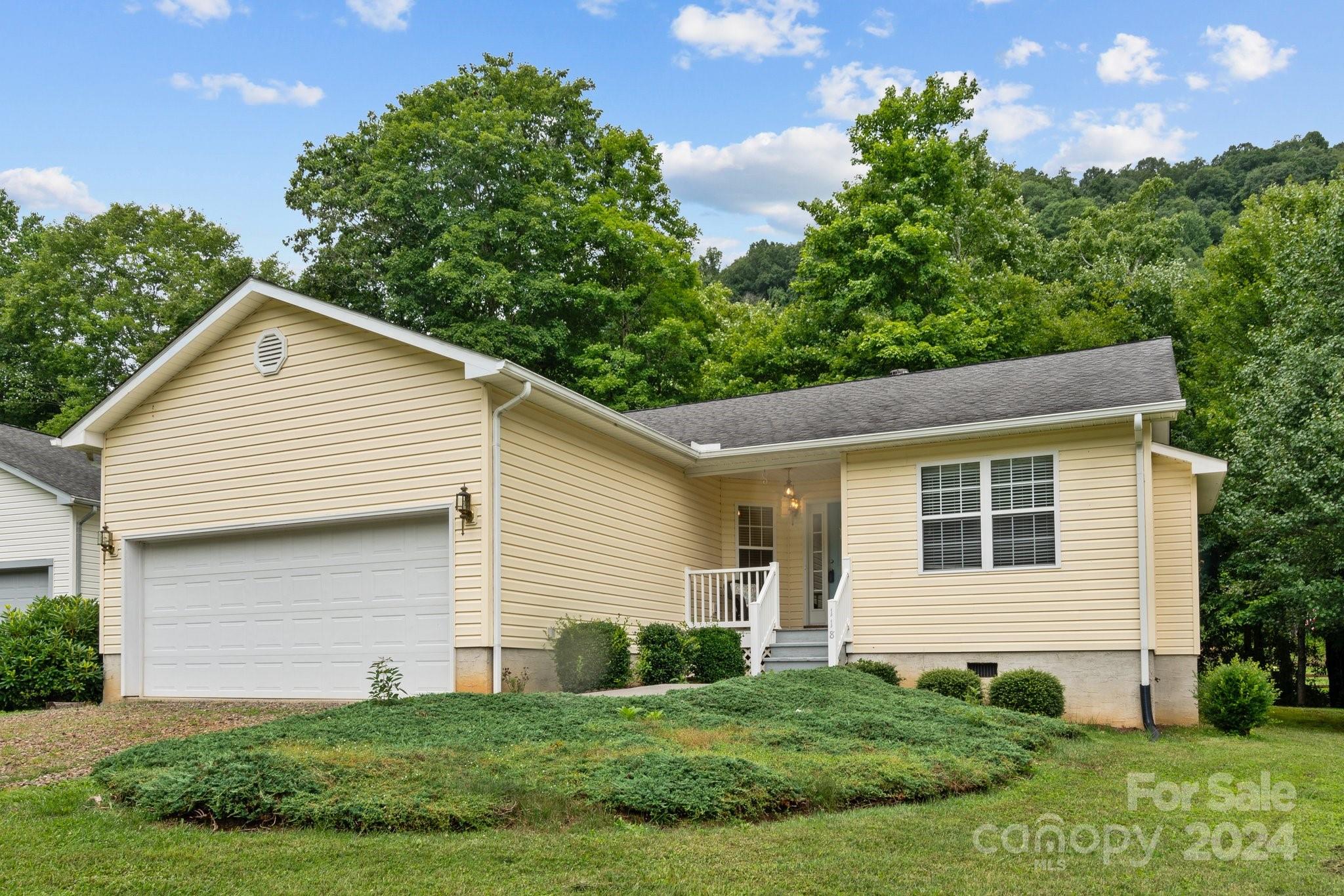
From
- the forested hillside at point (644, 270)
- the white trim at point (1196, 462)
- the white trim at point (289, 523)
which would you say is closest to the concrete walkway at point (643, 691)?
the white trim at point (289, 523)

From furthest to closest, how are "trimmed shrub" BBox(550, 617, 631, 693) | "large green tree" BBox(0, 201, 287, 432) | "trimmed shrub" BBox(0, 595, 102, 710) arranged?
"large green tree" BBox(0, 201, 287, 432) → "trimmed shrub" BBox(0, 595, 102, 710) → "trimmed shrub" BBox(550, 617, 631, 693)

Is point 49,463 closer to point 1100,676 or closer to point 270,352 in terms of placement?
point 270,352

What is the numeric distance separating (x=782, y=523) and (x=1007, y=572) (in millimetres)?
4521

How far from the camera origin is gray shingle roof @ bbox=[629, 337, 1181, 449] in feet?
42.5

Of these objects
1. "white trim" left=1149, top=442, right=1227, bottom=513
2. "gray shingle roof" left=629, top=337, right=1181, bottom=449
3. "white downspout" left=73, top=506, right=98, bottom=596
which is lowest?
"white downspout" left=73, top=506, right=98, bottom=596

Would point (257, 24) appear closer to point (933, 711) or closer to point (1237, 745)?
point (933, 711)

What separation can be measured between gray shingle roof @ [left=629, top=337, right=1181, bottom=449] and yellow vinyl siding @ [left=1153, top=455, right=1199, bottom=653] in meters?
1.40

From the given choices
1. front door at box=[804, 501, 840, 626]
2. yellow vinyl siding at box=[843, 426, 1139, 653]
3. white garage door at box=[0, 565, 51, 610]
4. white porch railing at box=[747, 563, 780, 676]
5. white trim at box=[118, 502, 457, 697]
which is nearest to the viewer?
yellow vinyl siding at box=[843, 426, 1139, 653]

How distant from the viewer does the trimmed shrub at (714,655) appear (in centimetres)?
1345

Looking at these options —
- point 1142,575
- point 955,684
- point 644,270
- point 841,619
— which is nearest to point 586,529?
point 841,619

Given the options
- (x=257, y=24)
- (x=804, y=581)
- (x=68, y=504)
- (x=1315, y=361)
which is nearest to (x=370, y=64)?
(x=257, y=24)

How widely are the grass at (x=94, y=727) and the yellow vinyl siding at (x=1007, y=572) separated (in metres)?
7.00

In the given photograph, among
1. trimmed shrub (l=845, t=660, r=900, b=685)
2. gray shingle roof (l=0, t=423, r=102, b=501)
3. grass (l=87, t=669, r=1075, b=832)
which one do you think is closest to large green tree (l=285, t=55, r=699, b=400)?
gray shingle roof (l=0, t=423, r=102, b=501)

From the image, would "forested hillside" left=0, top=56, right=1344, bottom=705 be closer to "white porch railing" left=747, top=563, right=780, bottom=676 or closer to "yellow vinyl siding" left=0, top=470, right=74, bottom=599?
"yellow vinyl siding" left=0, top=470, right=74, bottom=599
